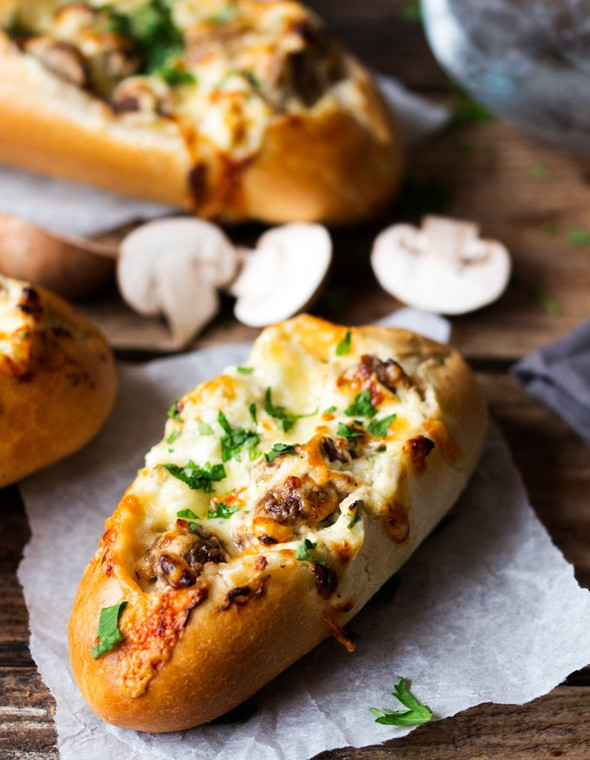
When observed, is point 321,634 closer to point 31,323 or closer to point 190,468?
point 190,468

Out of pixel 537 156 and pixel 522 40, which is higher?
pixel 522 40

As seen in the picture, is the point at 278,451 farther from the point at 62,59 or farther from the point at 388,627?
the point at 62,59

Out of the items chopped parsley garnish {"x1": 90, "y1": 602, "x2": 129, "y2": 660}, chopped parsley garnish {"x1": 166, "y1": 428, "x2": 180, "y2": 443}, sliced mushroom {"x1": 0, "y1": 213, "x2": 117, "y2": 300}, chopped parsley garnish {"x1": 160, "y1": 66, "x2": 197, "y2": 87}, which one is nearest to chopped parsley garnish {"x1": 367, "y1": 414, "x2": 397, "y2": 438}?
chopped parsley garnish {"x1": 166, "y1": 428, "x2": 180, "y2": 443}

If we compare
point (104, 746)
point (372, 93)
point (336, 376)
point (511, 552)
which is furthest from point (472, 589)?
point (372, 93)

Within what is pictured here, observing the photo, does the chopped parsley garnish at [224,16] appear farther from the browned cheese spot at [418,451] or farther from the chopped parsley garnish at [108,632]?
the chopped parsley garnish at [108,632]

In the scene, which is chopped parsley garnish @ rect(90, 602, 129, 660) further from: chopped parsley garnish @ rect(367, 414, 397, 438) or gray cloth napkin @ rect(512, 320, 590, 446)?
gray cloth napkin @ rect(512, 320, 590, 446)

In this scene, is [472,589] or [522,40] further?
[522,40]
